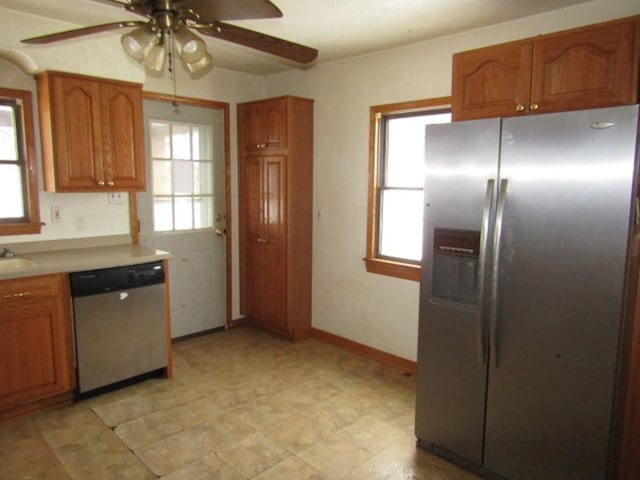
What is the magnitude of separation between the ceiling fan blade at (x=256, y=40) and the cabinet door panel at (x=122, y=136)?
5.31ft

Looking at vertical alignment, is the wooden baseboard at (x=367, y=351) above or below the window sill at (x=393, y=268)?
below

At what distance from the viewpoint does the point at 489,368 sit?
7.22ft

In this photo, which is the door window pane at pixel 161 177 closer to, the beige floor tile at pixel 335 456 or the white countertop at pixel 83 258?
the white countertop at pixel 83 258

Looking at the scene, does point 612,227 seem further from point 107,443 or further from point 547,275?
point 107,443

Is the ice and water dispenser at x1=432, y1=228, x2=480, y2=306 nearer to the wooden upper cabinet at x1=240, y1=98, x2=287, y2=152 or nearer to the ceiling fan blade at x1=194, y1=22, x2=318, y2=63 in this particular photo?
the ceiling fan blade at x1=194, y1=22, x2=318, y2=63

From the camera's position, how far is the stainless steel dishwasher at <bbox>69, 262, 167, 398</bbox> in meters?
2.90

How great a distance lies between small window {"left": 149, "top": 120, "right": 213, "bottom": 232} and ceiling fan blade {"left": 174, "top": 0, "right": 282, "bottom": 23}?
236 centimetres

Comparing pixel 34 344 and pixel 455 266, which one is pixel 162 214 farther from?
pixel 455 266

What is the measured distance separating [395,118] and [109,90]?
209cm

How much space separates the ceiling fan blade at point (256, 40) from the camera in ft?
5.93

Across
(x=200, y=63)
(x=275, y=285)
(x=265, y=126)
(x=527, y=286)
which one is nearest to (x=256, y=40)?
(x=200, y=63)

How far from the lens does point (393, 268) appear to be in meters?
3.57

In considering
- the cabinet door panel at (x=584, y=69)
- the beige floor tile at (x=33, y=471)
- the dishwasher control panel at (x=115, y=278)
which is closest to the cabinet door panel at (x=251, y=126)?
the dishwasher control panel at (x=115, y=278)

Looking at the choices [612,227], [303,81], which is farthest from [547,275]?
[303,81]
